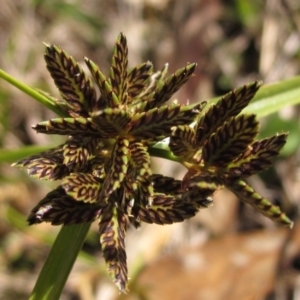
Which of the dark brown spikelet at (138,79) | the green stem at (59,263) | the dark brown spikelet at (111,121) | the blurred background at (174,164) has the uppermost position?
the blurred background at (174,164)

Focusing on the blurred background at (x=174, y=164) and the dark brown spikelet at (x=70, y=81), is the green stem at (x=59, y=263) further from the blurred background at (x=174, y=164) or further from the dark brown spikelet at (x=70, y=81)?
the blurred background at (x=174, y=164)

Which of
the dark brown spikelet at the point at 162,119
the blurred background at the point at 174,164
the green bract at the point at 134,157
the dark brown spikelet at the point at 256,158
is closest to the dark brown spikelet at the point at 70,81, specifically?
the green bract at the point at 134,157

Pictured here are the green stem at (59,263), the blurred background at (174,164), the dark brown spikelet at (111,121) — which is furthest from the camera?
the blurred background at (174,164)

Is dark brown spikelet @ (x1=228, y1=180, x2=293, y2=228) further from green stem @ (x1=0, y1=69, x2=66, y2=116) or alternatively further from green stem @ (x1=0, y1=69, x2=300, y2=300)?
green stem @ (x1=0, y1=69, x2=66, y2=116)

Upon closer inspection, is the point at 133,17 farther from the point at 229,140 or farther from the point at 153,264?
the point at 229,140

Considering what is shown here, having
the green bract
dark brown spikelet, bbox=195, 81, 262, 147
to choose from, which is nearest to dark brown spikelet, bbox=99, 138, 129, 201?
the green bract

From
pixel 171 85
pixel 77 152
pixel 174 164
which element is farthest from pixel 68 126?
pixel 174 164

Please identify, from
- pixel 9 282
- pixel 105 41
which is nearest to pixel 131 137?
pixel 9 282
